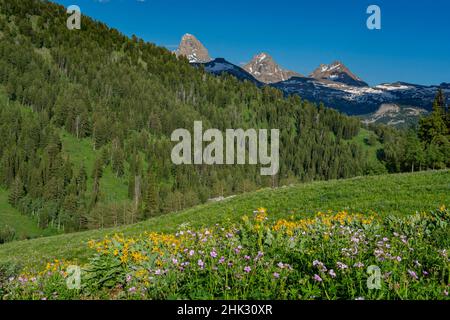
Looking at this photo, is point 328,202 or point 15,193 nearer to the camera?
point 328,202

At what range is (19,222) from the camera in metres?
151

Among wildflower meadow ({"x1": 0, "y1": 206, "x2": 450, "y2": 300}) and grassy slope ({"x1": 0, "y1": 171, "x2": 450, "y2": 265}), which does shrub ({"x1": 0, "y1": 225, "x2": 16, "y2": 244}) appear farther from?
wildflower meadow ({"x1": 0, "y1": 206, "x2": 450, "y2": 300})

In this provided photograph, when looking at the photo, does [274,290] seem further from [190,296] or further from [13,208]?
[13,208]

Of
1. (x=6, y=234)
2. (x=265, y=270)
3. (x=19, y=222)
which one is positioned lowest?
(x=6, y=234)

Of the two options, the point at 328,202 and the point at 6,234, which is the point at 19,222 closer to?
the point at 6,234

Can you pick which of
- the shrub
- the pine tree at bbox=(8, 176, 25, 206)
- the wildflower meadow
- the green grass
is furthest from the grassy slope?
the pine tree at bbox=(8, 176, 25, 206)

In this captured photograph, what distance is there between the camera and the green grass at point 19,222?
14575 centimetres

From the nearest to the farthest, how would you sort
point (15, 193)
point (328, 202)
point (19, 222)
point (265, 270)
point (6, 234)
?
point (265, 270) → point (328, 202) → point (6, 234) → point (19, 222) → point (15, 193)

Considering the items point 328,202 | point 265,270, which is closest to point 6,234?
point 328,202

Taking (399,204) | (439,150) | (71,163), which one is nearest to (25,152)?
(71,163)

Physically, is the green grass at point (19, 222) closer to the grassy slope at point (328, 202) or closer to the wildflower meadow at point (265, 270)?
the grassy slope at point (328, 202)

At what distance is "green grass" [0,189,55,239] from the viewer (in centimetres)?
14575

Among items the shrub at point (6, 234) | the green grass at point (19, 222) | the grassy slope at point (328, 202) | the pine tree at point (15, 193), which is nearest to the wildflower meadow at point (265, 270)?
the grassy slope at point (328, 202)
